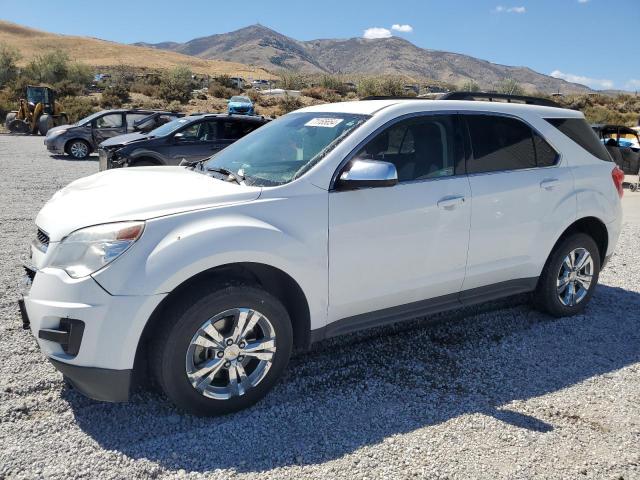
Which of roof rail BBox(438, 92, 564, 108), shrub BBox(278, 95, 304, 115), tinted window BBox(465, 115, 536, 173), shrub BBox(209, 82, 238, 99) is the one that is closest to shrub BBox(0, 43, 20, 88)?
shrub BBox(209, 82, 238, 99)

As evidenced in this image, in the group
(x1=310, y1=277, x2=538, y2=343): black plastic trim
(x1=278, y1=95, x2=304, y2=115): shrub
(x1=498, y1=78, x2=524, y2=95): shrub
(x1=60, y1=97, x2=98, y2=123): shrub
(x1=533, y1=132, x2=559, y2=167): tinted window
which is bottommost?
(x1=310, y1=277, x2=538, y2=343): black plastic trim

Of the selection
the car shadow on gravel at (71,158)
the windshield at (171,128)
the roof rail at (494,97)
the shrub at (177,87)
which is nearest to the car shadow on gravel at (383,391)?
the roof rail at (494,97)

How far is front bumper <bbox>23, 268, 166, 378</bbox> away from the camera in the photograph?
2.74 m

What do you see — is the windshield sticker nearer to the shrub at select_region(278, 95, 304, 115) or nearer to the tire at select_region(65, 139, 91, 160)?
the tire at select_region(65, 139, 91, 160)

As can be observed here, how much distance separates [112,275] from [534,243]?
3167mm

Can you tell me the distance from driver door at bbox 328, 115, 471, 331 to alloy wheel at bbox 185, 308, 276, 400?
0.51 metres

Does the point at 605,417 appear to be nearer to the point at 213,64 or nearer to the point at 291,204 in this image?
the point at 291,204

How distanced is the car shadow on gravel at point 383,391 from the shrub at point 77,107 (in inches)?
1195

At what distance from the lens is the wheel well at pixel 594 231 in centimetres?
470

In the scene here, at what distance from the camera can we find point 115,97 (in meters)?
36.9

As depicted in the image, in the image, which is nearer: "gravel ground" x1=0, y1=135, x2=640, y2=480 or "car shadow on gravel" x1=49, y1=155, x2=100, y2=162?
"gravel ground" x1=0, y1=135, x2=640, y2=480

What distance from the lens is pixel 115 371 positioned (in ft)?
9.24

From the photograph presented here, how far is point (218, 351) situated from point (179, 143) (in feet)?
29.7

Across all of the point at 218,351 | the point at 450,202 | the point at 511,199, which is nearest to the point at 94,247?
the point at 218,351
